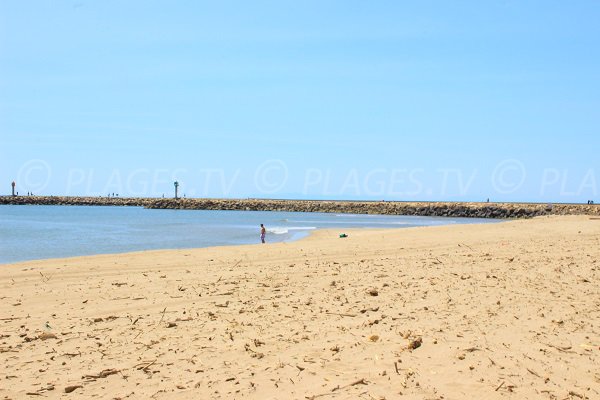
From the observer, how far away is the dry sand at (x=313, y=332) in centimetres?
466

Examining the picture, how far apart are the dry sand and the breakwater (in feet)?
199

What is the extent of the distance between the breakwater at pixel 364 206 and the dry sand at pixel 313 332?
60524 millimetres

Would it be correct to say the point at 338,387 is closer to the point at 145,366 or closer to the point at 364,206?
the point at 145,366

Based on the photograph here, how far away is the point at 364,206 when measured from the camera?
90125 millimetres

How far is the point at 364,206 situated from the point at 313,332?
84743 mm

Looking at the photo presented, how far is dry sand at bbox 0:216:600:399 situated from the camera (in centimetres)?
466

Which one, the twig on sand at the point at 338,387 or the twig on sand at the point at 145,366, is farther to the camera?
the twig on sand at the point at 145,366

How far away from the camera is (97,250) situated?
23.5 metres

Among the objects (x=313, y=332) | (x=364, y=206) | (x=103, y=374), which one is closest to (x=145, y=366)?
(x=103, y=374)

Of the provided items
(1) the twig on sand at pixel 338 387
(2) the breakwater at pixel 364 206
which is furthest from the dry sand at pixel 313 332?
(2) the breakwater at pixel 364 206

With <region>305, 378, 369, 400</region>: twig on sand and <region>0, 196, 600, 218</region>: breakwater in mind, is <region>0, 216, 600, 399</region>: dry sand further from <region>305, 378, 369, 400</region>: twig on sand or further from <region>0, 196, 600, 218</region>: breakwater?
<region>0, 196, 600, 218</region>: breakwater

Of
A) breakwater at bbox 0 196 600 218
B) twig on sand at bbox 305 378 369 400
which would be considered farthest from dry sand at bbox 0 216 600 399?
breakwater at bbox 0 196 600 218

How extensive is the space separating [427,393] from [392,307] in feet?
8.62

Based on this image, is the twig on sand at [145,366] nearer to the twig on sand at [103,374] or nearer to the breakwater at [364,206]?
the twig on sand at [103,374]
